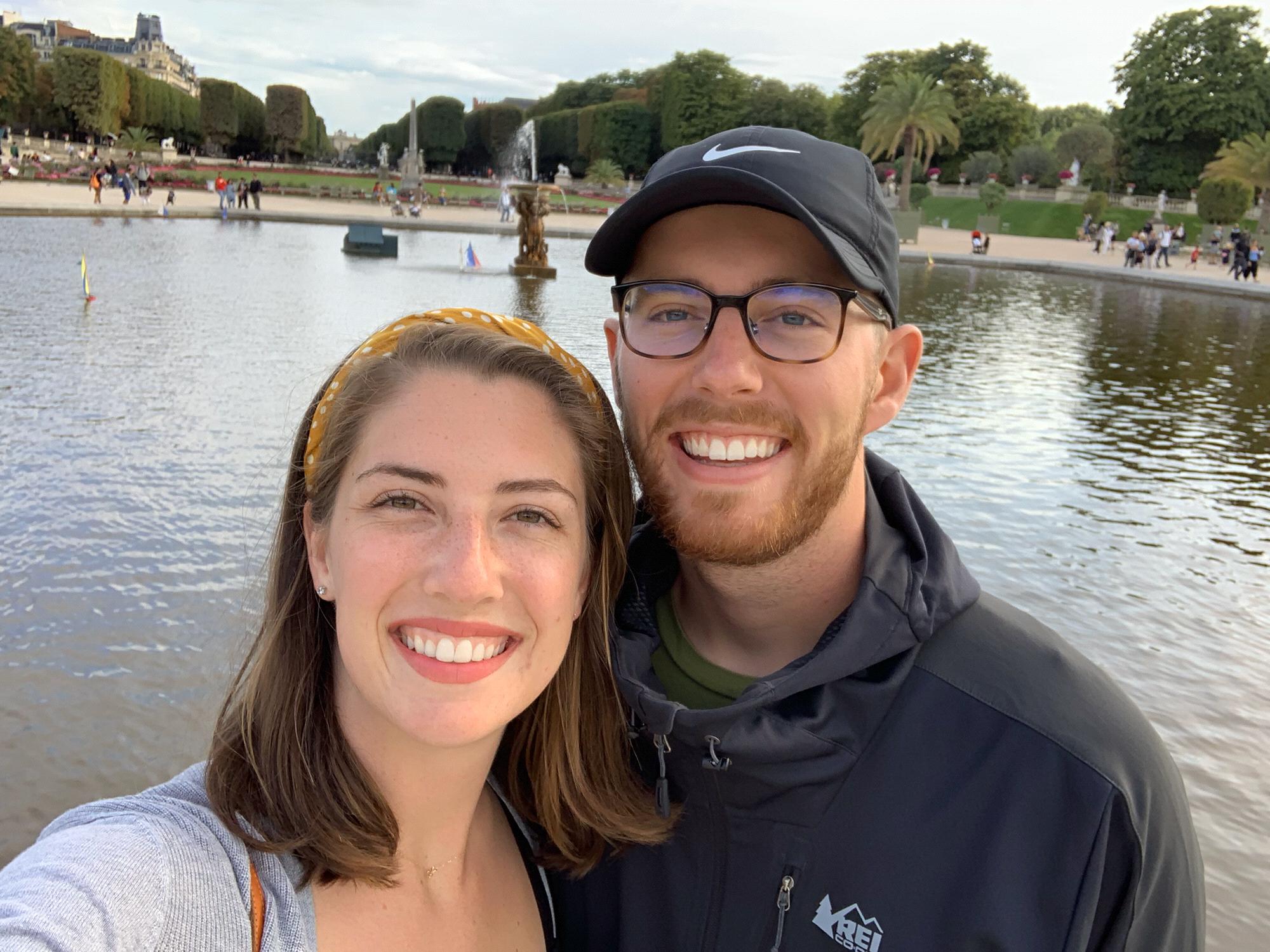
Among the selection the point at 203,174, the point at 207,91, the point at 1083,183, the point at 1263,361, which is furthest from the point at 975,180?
the point at 207,91

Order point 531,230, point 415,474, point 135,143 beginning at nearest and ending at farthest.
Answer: point 415,474, point 531,230, point 135,143

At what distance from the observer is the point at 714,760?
180 cm

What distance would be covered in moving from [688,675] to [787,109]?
260 ft

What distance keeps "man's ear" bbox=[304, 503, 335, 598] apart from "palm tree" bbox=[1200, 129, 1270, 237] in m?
48.5

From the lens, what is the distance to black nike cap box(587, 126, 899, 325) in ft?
6.25

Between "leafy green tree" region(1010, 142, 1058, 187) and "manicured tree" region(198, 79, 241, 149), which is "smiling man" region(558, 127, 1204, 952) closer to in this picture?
"leafy green tree" region(1010, 142, 1058, 187)

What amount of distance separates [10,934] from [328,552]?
2.57 ft

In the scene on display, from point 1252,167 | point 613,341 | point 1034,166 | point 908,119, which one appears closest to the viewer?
point 613,341

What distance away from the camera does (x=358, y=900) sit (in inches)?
71.9

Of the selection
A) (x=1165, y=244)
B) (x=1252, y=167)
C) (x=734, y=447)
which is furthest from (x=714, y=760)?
(x=1252, y=167)

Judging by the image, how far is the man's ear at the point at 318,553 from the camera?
200 centimetres

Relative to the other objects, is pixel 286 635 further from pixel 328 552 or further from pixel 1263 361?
pixel 1263 361

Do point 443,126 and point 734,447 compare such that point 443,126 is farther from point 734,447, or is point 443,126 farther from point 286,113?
point 734,447

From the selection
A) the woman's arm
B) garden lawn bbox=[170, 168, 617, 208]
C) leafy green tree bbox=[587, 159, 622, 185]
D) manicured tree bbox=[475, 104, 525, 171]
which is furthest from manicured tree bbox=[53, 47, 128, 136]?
the woman's arm
